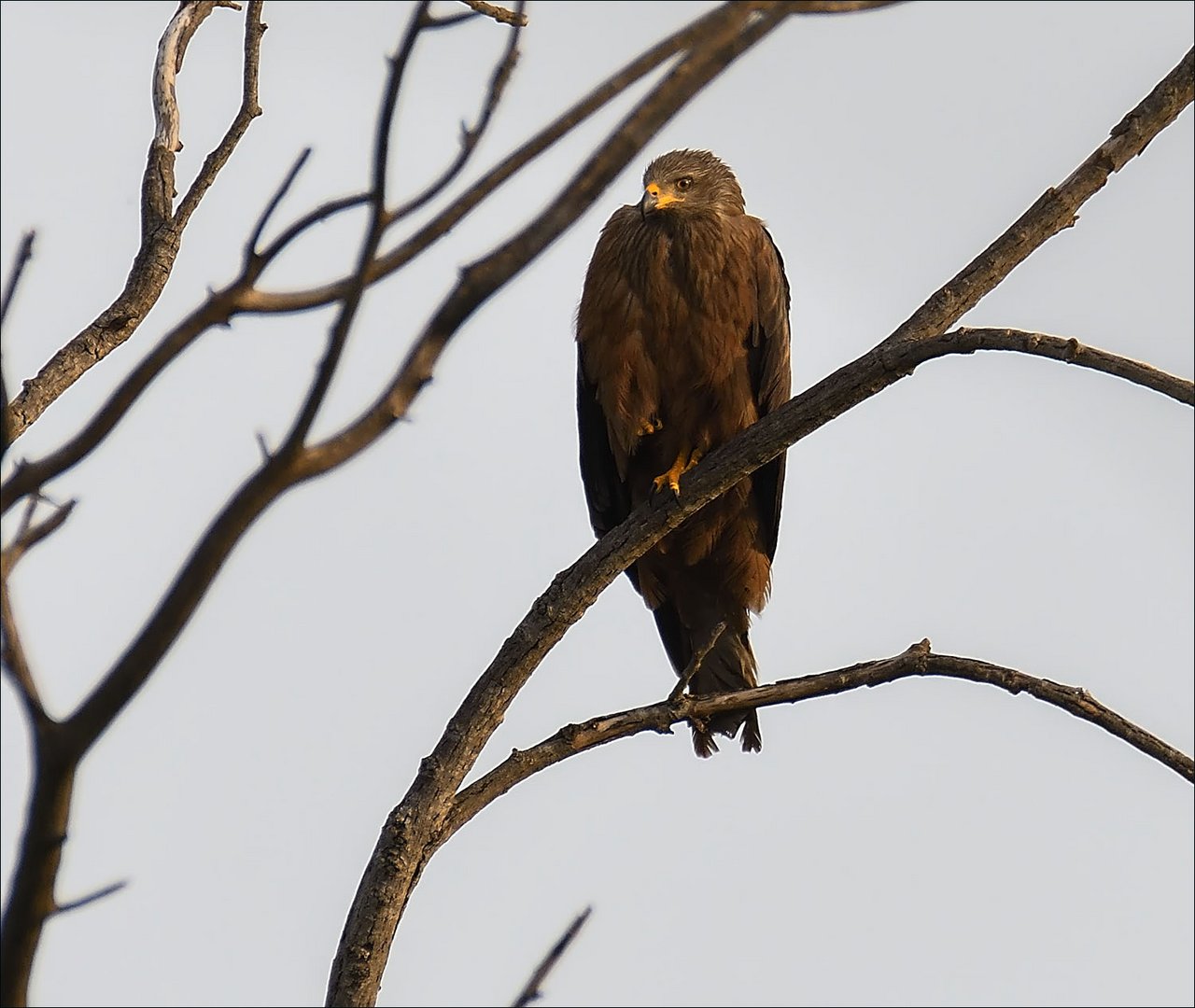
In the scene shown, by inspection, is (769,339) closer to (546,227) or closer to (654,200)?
(654,200)

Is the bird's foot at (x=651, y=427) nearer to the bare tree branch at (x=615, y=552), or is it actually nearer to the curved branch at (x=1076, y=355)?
the bare tree branch at (x=615, y=552)

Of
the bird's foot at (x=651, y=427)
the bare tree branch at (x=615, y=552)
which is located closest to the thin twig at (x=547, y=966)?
the bare tree branch at (x=615, y=552)

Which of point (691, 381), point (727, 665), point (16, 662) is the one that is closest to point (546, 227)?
point (691, 381)

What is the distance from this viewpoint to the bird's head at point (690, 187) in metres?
5.29

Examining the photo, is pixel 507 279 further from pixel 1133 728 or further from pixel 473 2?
pixel 1133 728

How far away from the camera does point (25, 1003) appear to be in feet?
11.6

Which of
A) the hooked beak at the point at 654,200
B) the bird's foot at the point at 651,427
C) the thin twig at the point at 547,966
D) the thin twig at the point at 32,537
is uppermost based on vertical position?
the hooked beak at the point at 654,200

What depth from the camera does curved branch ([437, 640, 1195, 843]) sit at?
3.33m

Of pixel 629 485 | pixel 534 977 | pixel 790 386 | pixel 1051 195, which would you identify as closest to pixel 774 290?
pixel 790 386

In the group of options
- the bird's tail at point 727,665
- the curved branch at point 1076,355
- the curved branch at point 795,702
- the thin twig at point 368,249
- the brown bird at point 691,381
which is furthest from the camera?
the bird's tail at point 727,665

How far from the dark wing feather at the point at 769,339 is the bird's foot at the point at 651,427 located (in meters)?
0.35

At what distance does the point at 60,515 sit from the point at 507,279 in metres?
2.19

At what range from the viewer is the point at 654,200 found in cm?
527

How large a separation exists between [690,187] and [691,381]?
35.5 inches
